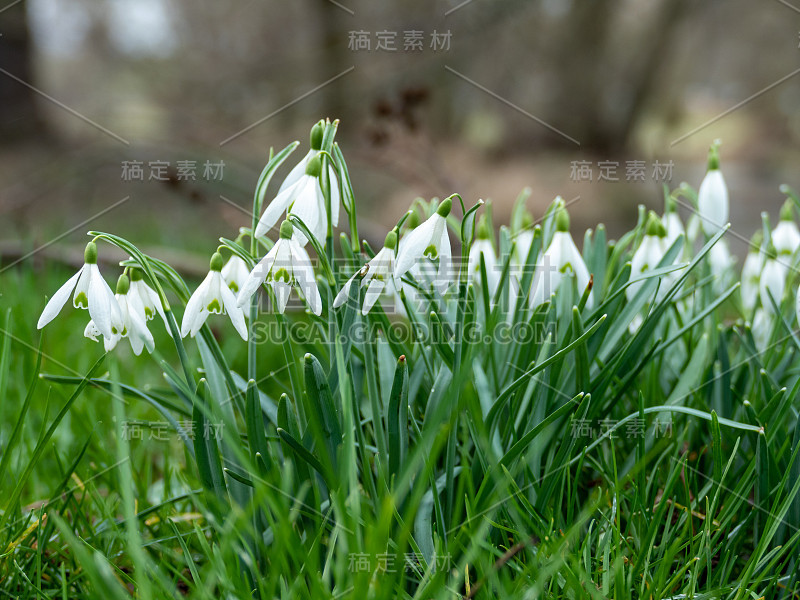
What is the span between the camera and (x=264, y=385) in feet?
7.50

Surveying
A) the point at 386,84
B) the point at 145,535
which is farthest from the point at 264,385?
the point at 386,84

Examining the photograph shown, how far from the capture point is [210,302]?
1.12 meters

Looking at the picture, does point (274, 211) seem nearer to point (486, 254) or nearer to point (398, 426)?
point (398, 426)

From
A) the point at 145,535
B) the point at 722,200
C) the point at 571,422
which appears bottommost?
the point at 145,535

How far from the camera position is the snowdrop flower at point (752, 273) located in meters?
1.85

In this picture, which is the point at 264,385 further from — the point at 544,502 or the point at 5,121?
the point at 5,121

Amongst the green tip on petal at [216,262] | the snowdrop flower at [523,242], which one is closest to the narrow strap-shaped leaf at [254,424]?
the green tip on petal at [216,262]

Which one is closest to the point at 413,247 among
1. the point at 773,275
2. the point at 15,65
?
the point at 773,275

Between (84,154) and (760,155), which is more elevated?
(760,155)

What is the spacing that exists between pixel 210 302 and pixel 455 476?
59 cm

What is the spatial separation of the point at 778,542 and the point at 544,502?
436 mm

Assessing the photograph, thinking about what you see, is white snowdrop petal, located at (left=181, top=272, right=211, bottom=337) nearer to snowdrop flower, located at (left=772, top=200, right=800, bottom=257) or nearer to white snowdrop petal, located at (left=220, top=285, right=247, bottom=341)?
white snowdrop petal, located at (left=220, top=285, right=247, bottom=341)

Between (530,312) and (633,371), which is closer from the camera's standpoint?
(633,371)

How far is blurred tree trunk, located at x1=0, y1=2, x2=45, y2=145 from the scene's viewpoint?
592 centimetres
